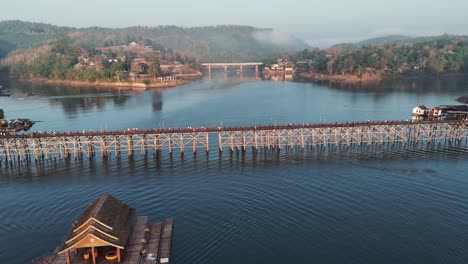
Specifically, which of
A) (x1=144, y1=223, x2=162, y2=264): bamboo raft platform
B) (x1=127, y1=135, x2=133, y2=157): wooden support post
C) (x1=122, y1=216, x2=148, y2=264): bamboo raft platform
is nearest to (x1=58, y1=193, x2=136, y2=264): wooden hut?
(x1=122, y1=216, x2=148, y2=264): bamboo raft platform

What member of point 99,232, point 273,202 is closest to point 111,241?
point 99,232

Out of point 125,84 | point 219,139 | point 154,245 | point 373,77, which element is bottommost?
point 154,245

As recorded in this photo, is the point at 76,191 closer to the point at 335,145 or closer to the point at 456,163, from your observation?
the point at 335,145

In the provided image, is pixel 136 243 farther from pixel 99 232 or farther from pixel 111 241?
pixel 99 232

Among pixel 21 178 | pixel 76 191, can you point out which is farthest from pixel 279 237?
pixel 21 178

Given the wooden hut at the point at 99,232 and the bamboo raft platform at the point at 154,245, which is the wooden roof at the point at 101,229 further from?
the bamboo raft platform at the point at 154,245

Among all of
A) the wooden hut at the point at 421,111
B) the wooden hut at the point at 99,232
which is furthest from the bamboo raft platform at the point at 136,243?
the wooden hut at the point at 421,111
